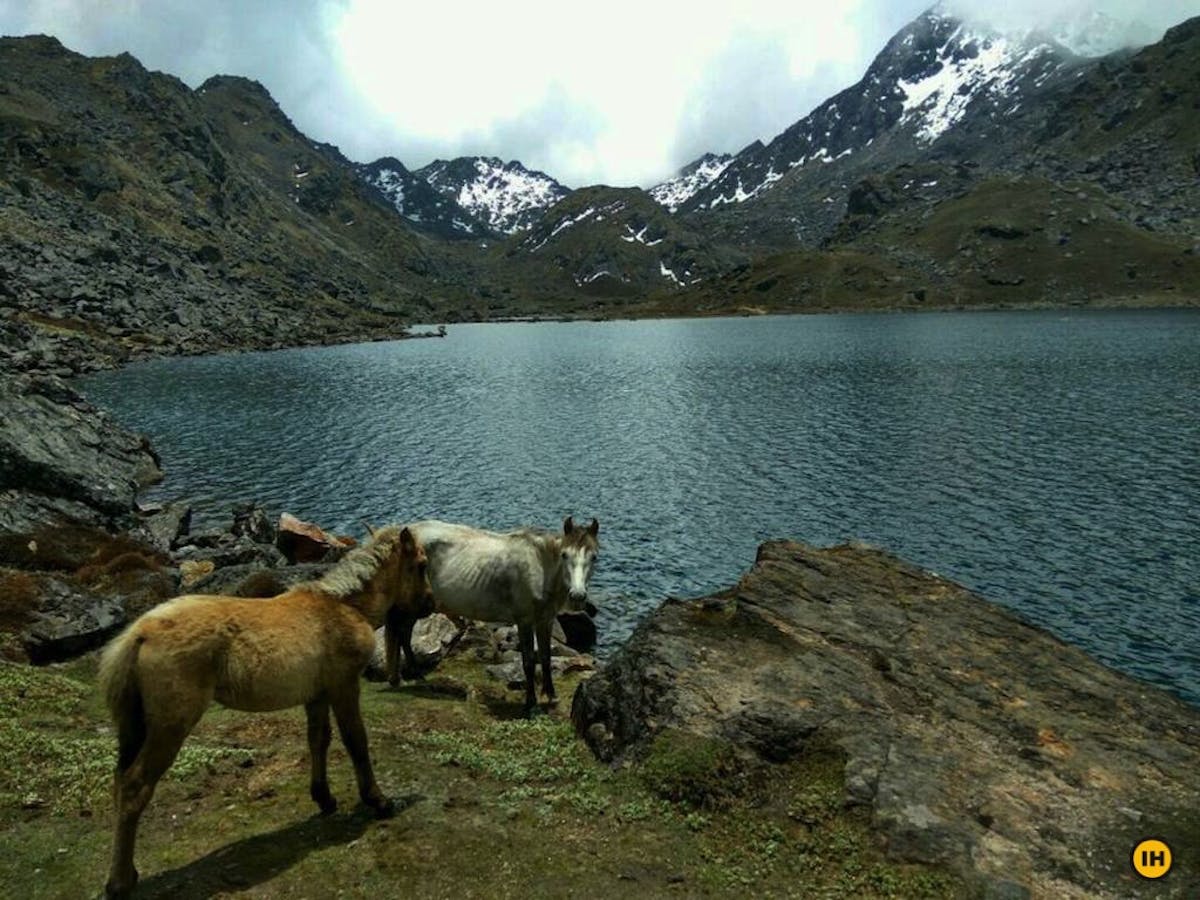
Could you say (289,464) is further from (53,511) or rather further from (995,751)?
(995,751)

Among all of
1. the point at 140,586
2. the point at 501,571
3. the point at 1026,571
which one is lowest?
the point at 1026,571

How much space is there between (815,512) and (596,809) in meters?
40.8

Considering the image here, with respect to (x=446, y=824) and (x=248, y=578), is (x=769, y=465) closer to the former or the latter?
(x=248, y=578)

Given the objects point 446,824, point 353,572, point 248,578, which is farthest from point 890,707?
point 248,578

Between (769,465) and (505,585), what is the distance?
1854 inches

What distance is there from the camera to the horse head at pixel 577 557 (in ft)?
60.2

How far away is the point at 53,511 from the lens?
34.8 metres

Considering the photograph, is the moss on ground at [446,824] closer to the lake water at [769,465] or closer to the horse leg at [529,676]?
the horse leg at [529,676]

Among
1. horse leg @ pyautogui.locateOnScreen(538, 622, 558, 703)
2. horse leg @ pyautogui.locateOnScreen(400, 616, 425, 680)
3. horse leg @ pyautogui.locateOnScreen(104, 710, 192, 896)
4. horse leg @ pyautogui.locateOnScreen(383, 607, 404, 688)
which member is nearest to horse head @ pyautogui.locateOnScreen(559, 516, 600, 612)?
horse leg @ pyautogui.locateOnScreen(538, 622, 558, 703)

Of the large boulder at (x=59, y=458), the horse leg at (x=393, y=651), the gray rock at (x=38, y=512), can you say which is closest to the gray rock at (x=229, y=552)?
the large boulder at (x=59, y=458)

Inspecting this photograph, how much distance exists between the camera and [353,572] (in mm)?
12445

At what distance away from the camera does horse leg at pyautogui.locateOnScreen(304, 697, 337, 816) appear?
38.2 feet

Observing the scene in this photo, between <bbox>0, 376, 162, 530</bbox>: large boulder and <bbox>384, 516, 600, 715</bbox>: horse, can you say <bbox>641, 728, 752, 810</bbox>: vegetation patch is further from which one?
<bbox>0, 376, 162, 530</bbox>: large boulder

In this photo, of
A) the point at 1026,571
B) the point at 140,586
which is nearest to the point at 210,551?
the point at 140,586
